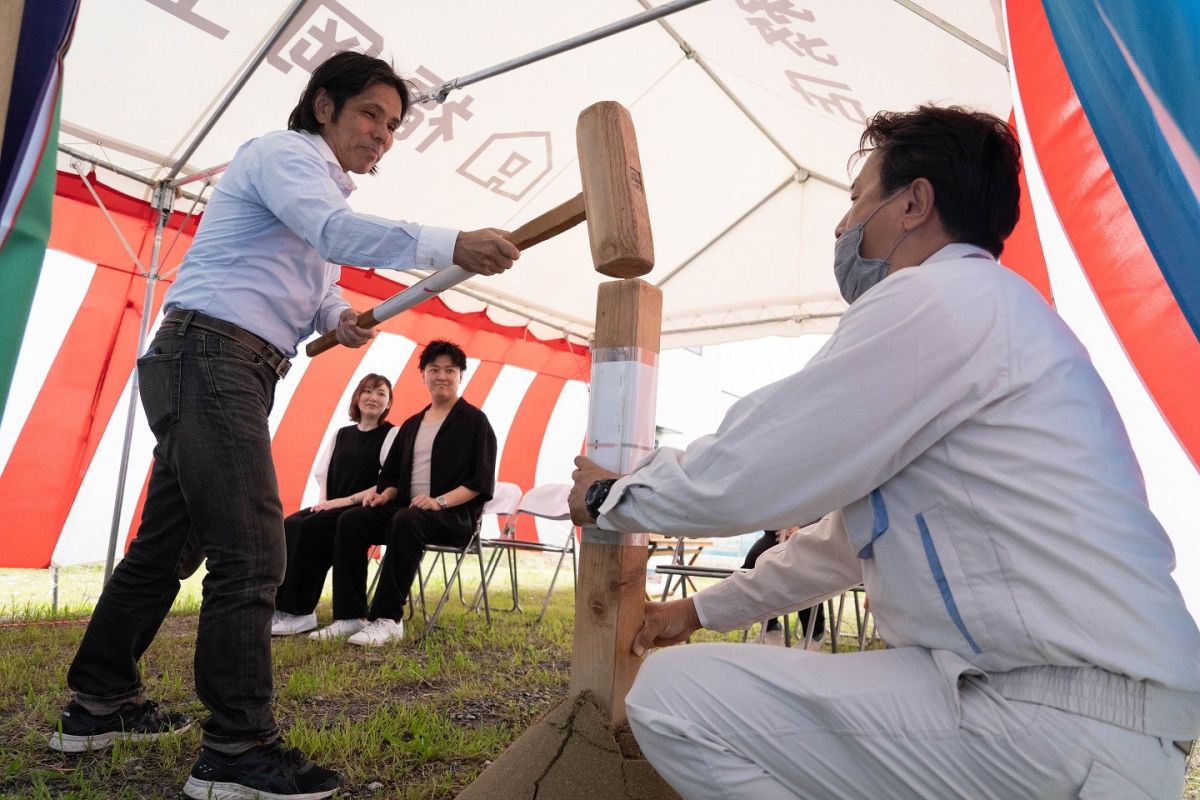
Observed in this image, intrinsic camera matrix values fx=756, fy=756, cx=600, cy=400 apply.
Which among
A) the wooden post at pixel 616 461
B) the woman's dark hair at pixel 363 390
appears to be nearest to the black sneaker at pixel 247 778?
the wooden post at pixel 616 461

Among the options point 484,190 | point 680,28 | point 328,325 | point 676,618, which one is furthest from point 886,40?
point 676,618

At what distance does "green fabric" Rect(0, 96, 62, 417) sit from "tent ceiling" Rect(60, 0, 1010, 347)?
11.0 ft

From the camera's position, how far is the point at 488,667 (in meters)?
3.34

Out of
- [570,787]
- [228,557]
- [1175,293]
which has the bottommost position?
[570,787]

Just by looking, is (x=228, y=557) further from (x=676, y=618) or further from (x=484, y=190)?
(x=484, y=190)

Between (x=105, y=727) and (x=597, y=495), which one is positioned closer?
(x=597, y=495)

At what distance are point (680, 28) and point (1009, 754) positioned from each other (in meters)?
4.64

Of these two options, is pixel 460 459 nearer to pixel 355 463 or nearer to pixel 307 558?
pixel 355 463

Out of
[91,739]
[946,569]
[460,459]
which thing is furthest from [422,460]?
[946,569]

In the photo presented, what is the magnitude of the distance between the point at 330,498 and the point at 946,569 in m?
4.48

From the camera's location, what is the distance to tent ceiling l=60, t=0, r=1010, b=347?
388 centimetres

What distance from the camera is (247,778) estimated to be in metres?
1.58

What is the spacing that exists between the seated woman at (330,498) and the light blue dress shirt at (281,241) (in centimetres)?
266

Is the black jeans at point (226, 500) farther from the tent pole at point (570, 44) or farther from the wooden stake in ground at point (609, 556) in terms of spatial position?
the tent pole at point (570, 44)
